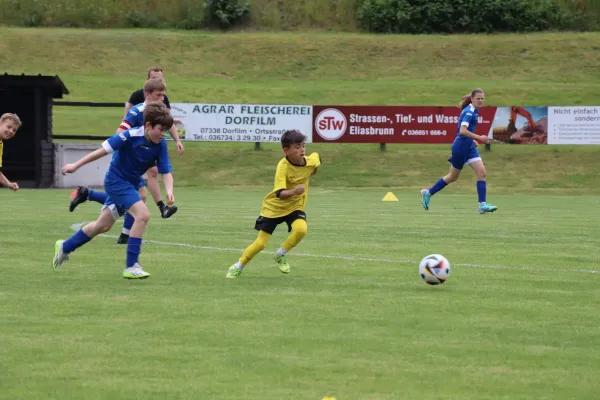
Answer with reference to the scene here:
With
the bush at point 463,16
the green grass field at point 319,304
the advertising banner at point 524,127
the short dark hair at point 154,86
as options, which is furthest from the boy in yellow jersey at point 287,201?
the bush at point 463,16

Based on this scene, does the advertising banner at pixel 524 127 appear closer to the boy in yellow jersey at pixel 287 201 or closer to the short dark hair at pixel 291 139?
the boy in yellow jersey at pixel 287 201

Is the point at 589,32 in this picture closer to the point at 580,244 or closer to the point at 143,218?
the point at 580,244

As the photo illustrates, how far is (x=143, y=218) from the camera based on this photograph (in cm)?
1051

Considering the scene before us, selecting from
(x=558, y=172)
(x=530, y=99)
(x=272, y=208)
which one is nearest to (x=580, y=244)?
(x=272, y=208)

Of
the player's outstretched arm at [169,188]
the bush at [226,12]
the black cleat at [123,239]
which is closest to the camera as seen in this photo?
the player's outstretched arm at [169,188]

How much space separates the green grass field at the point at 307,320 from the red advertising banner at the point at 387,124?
18529 millimetres

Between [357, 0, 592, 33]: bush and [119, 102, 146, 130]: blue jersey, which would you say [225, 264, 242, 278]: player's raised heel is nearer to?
[119, 102, 146, 130]: blue jersey

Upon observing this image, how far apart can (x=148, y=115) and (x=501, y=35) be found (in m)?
46.4

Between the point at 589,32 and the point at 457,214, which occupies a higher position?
the point at 589,32

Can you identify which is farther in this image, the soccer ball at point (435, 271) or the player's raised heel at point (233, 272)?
the player's raised heel at point (233, 272)

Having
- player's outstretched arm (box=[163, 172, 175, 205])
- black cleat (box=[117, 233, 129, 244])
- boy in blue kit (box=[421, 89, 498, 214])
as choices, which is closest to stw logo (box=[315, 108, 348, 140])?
boy in blue kit (box=[421, 89, 498, 214])

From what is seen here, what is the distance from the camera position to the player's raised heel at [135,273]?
10.4 m

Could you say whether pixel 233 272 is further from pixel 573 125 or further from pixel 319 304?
pixel 573 125

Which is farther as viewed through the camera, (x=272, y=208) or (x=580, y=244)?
(x=580, y=244)
